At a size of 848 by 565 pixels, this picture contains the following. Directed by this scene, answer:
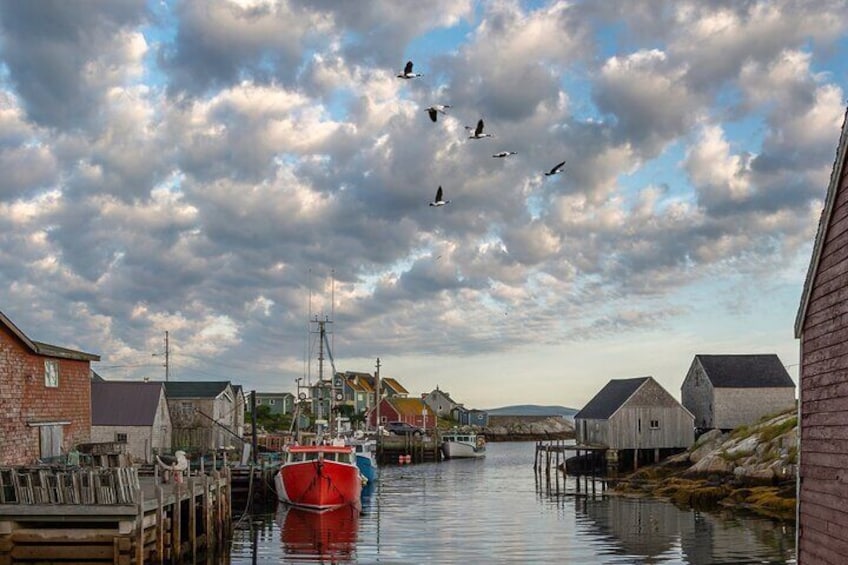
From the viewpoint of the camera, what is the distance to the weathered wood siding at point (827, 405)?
15.8 m

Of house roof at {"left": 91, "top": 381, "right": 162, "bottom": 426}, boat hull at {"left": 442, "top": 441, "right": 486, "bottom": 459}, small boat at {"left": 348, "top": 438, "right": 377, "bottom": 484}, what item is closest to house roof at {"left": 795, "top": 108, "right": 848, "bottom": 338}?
small boat at {"left": 348, "top": 438, "right": 377, "bottom": 484}

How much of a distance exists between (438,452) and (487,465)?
15.8 metres

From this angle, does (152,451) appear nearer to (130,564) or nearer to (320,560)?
(320,560)

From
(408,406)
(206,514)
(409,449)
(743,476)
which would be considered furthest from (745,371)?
(408,406)

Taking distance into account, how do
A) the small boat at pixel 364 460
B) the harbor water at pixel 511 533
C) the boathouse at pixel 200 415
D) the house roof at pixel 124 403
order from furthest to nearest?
the boathouse at pixel 200 415 → the small boat at pixel 364 460 → the house roof at pixel 124 403 → the harbor water at pixel 511 533

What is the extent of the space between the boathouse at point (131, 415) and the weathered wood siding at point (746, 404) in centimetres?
4212

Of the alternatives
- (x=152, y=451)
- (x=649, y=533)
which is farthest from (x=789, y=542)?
(x=152, y=451)

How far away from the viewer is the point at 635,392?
77.9m

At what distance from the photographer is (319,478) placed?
50.5 metres

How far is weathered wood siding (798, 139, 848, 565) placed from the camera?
15.8 metres

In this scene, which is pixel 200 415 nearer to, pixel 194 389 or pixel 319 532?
pixel 194 389

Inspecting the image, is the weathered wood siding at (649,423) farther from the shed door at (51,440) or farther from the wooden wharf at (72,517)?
the wooden wharf at (72,517)

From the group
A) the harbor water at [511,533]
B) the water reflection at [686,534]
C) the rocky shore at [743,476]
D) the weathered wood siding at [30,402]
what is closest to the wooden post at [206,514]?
the harbor water at [511,533]

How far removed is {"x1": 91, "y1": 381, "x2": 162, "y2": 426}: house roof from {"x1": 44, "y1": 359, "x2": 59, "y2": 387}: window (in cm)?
2195
